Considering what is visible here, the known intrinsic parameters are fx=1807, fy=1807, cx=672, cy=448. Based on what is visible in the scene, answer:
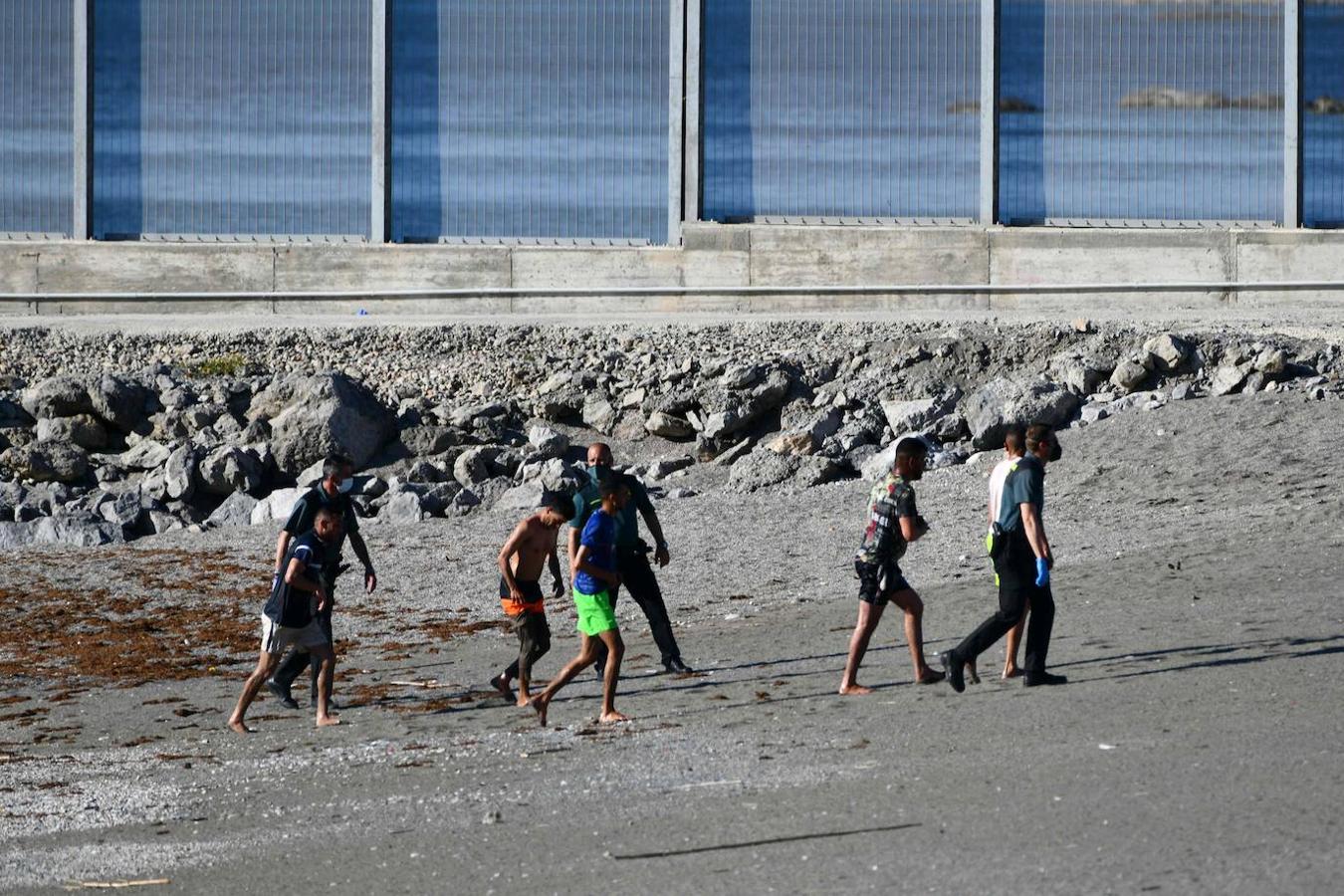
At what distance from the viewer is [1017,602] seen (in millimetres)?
9984

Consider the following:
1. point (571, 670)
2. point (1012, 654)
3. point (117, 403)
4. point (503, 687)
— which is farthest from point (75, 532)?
point (1012, 654)

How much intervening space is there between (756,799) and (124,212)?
952 inches

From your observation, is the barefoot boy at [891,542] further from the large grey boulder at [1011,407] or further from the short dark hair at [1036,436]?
the large grey boulder at [1011,407]

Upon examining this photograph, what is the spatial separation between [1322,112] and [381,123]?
593 inches

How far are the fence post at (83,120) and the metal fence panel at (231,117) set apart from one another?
0.15 meters

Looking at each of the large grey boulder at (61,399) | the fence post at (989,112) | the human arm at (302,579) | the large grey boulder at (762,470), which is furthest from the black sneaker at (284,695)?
the fence post at (989,112)

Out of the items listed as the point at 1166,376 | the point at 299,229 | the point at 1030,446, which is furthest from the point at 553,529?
the point at 299,229

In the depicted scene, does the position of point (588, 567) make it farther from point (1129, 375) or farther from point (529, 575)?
point (1129, 375)

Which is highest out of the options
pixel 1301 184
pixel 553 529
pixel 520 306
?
pixel 1301 184

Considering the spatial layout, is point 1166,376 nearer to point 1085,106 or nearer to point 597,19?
point 1085,106

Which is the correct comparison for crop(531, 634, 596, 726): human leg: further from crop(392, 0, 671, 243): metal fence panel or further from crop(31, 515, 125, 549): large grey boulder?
crop(392, 0, 671, 243): metal fence panel

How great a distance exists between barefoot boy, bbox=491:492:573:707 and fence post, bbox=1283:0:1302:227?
20574mm

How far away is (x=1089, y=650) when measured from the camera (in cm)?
1135

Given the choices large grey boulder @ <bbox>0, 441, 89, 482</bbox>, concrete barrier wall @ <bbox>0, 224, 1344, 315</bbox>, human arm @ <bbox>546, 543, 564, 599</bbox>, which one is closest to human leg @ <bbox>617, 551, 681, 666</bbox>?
human arm @ <bbox>546, 543, 564, 599</bbox>
